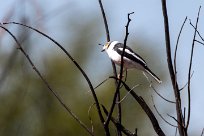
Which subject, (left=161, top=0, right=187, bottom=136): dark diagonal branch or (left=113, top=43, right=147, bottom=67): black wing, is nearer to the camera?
(left=161, top=0, right=187, bottom=136): dark diagonal branch

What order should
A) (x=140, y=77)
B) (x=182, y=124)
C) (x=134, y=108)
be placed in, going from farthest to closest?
(x=134, y=108), (x=140, y=77), (x=182, y=124)

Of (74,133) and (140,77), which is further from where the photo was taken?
(74,133)

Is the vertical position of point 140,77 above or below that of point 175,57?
above

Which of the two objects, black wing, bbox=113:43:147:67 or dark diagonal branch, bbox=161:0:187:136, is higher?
black wing, bbox=113:43:147:67

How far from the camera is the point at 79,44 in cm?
941

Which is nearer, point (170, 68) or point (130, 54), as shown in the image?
Result: point (170, 68)

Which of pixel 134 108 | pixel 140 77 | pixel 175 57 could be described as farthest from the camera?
pixel 134 108

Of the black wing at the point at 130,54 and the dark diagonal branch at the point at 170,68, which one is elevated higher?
the black wing at the point at 130,54

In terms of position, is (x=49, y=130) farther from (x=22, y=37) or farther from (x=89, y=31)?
(x=22, y=37)

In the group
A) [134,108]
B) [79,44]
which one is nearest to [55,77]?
[79,44]

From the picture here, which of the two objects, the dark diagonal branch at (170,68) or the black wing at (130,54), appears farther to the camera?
the black wing at (130,54)

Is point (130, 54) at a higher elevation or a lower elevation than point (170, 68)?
higher

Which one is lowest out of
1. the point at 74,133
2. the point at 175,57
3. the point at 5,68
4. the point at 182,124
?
the point at 5,68

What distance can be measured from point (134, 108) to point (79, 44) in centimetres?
203
